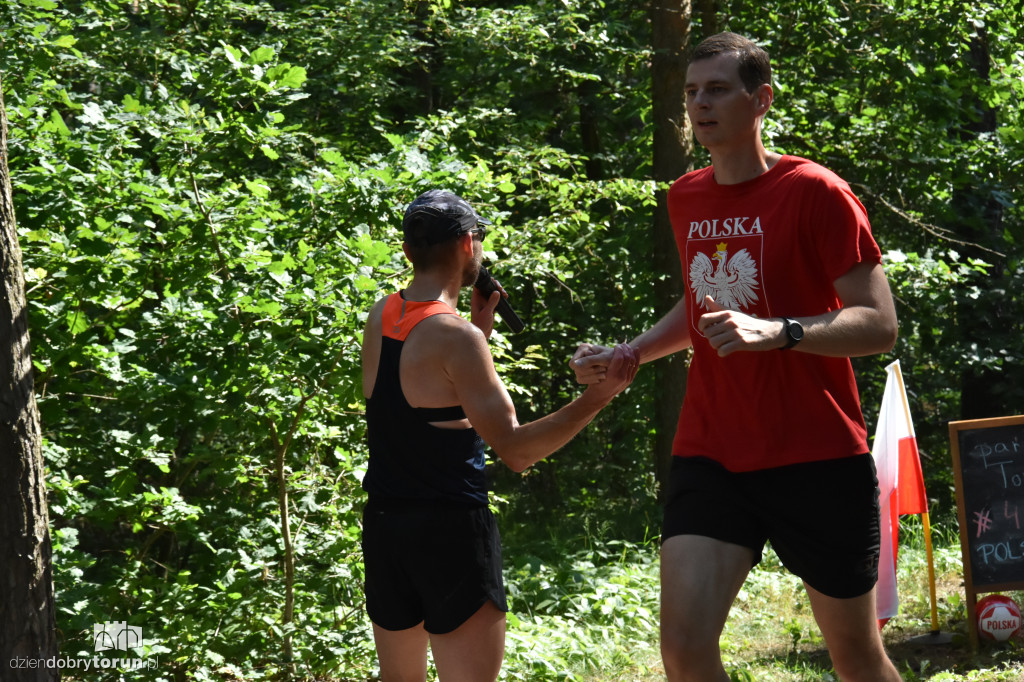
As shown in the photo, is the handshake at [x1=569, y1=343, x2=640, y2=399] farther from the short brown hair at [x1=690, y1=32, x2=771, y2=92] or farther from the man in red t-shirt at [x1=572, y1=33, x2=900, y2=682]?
the short brown hair at [x1=690, y1=32, x2=771, y2=92]

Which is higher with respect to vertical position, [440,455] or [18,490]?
[18,490]

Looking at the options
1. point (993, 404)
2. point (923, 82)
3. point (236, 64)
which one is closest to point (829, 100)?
point (923, 82)

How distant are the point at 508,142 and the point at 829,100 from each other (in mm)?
4029

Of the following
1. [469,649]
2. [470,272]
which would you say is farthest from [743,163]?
[469,649]

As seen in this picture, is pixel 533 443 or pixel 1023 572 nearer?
pixel 533 443

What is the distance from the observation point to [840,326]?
7.73 ft

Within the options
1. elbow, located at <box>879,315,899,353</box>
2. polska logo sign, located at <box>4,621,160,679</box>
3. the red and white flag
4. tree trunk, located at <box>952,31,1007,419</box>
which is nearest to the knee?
elbow, located at <box>879,315,899,353</box>

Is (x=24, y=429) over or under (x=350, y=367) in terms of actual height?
under

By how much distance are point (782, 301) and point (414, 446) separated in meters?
1.08

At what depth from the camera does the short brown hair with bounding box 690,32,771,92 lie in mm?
2676

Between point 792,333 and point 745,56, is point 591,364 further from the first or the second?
point 745,56

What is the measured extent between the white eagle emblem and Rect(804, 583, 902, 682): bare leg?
32.3 inches

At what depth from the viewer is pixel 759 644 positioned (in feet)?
18.8

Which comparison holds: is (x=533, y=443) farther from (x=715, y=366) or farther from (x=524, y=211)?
(x=524, y=211)
